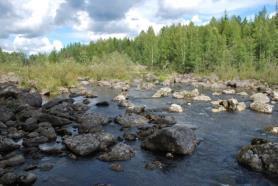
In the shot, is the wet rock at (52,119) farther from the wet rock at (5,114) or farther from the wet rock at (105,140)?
the wet rock at (105,140)

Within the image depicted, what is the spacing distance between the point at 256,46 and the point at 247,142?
52.5 meters

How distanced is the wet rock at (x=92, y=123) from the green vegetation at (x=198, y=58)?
1565 centimetres

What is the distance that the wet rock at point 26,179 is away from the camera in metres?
10.3

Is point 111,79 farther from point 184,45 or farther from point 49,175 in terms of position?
point 49,175

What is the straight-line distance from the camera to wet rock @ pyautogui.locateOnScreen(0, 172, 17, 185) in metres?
10.3

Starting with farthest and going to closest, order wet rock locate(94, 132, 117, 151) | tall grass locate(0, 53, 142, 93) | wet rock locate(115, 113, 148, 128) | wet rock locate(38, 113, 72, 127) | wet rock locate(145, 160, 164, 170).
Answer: tall grass locate(0, 53, 142, 93)
wet rock locate(115, 113, 148, 128)
wet rock locate(38, 113, 72, 127)
wet rock locate(94, 132, 117, 151)
wet rock locate(145, 160, 164, 170)

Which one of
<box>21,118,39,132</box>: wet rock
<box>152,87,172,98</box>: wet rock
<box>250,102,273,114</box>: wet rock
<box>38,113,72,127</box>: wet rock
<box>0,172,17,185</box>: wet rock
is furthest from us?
Result: <box>152,87,172,98</box>: wet rock

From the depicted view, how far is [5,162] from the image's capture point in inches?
469

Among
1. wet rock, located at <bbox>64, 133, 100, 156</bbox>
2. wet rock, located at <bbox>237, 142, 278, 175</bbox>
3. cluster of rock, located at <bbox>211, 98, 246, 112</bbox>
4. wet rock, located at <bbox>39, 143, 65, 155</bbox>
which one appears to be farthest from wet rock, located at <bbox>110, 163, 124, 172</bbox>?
cluster of rock, located at <bbox>211, 98, 246, 112</bbox>

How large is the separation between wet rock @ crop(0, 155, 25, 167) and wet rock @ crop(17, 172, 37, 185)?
1459mm

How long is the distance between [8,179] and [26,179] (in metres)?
0.54

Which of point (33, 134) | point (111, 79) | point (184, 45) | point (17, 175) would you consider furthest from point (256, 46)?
point (17, 175)

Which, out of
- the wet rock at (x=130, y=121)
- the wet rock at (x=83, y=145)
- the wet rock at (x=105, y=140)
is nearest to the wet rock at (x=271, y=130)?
the wet rock at (x=130, y=121)

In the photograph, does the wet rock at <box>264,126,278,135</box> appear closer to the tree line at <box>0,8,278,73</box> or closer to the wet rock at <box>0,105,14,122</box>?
the wet rock at <box>0,105,14,122</box>
